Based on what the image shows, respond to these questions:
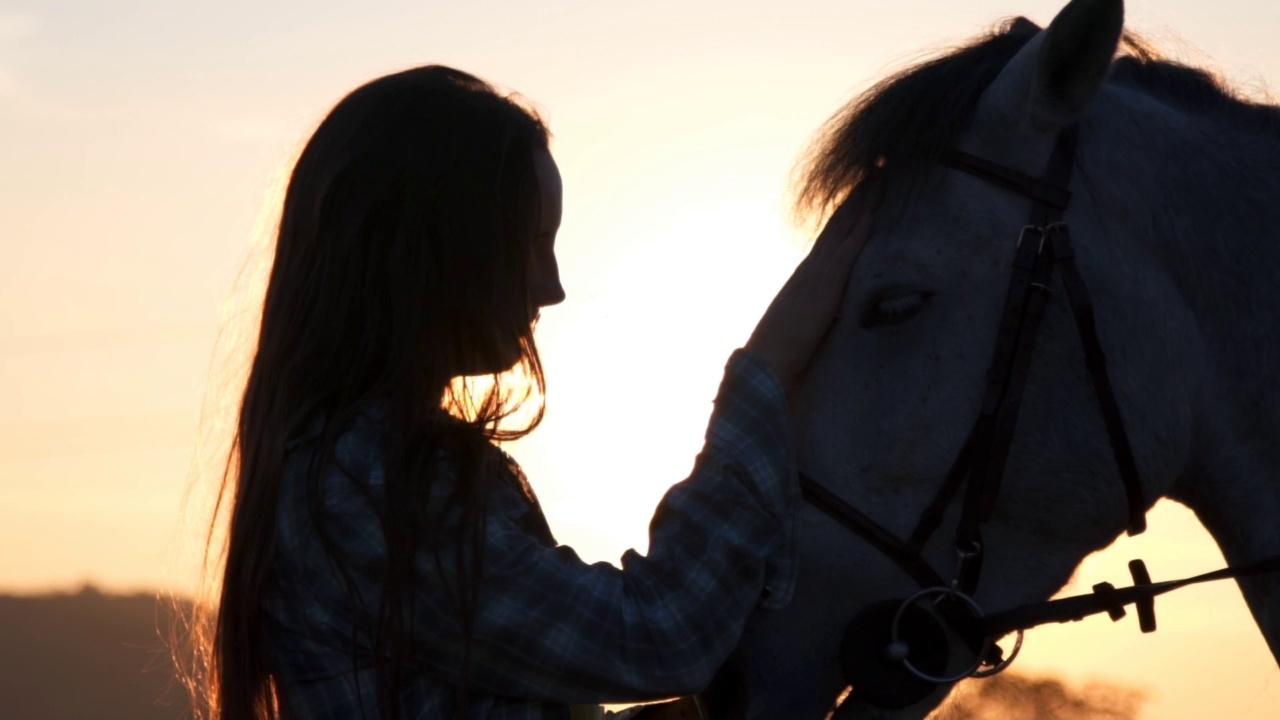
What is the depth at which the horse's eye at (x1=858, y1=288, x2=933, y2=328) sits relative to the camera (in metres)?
2.26

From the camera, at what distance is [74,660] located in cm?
3412

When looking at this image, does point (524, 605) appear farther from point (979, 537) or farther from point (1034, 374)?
point (1034, 374)

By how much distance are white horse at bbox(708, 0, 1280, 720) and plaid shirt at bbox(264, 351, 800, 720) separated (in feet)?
0.99

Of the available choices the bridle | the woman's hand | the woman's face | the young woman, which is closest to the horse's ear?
the bridle

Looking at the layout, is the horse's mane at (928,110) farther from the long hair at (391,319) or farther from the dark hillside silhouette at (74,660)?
the dark hillside silhouette at (74,660)

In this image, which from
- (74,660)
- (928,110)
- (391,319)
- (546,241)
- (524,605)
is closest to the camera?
(524,605)

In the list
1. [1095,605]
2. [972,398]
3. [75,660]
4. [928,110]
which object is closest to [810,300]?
[972,398]

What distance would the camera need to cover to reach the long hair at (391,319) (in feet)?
6.20

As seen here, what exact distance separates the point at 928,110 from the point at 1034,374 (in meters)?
0.53

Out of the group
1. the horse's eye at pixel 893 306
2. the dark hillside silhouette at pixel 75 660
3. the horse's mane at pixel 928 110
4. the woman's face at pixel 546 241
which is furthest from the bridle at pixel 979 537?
the dark hillside silhouette at pixel 75 660

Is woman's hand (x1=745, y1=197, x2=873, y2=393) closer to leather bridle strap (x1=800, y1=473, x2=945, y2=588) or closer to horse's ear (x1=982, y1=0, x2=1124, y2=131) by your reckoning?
leather bridle strap (x1=800, y1=473, x2=945, y2=588)

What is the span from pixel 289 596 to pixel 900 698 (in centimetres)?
103

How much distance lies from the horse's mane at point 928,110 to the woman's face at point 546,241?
0.58 m

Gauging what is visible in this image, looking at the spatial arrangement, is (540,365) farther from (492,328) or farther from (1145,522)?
(1145,522)
